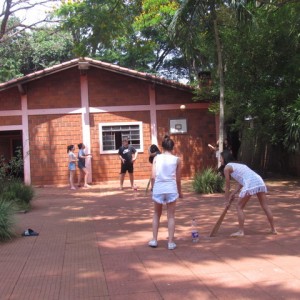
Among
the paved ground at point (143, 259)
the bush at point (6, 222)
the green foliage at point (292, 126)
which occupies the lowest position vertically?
the paved ground at point (143, 259)

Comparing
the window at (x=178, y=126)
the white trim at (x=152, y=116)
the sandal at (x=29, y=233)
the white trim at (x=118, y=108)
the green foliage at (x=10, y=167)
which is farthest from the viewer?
the window at (x=178, y=126)

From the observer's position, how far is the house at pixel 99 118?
1627 centimetres

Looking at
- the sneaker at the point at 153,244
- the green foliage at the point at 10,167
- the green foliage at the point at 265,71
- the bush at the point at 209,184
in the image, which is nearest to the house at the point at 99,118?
the green foliage at the point at 265,71

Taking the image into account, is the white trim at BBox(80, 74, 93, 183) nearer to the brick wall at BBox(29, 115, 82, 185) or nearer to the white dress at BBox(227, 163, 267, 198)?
the brick wall at BBox(29, 115, 82, 185)

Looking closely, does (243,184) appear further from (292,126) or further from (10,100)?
(10,100)

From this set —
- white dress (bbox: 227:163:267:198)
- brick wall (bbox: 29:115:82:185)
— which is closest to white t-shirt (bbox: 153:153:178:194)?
white dress (bbox: 227:163:267:198)

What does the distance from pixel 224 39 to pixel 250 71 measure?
55.0 inches

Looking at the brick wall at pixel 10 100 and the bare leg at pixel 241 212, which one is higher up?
the brick wall at pixel 10 100

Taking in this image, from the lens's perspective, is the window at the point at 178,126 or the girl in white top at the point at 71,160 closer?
the girl in white top at the point at 71,160

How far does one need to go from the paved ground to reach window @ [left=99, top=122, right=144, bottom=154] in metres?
7.07

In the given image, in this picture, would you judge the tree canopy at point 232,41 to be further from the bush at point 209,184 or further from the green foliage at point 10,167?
the green foliage at point 10,167

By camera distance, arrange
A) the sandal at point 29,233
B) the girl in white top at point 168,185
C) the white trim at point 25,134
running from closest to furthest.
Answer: the girl in white top at point 168,185 < the sandal at point 29,233 < the white trim at point 25,134

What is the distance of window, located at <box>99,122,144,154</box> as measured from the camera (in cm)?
1662

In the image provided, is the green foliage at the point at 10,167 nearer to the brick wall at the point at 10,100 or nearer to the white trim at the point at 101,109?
the white trim at the point at 101,109
